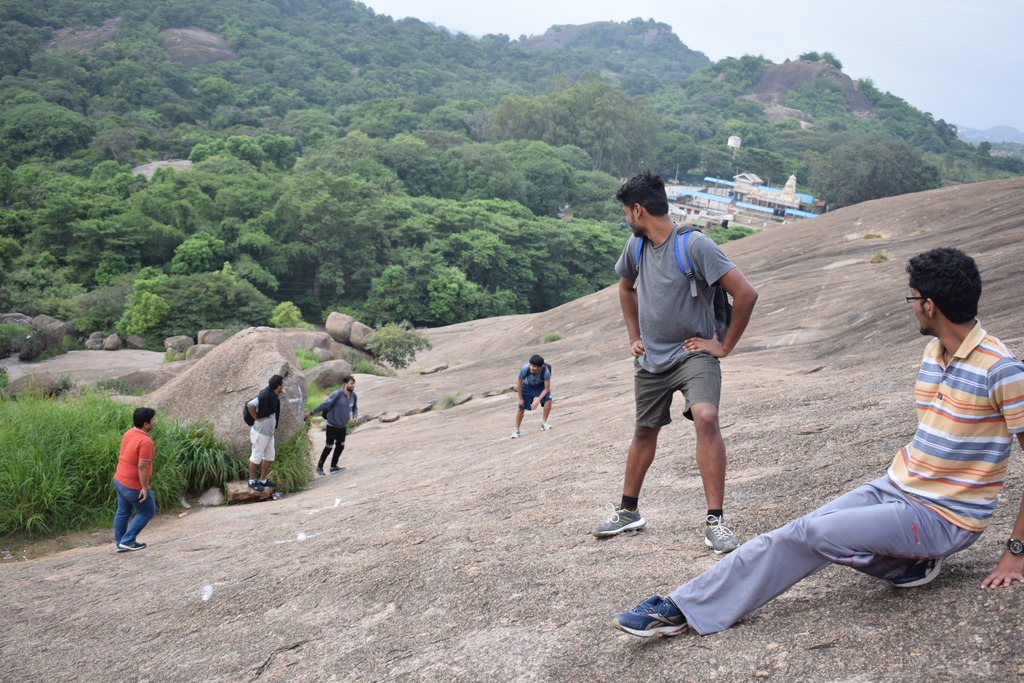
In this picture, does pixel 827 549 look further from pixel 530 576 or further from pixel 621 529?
pixel 530 576

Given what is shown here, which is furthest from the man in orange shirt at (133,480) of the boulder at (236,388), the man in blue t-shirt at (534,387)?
the man in blue t-shirt at (534,387)

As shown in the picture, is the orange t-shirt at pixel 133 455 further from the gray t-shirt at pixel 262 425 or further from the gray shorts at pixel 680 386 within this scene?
the gray shorts at pixel 680 386

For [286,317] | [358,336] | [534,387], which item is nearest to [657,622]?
[534,387]

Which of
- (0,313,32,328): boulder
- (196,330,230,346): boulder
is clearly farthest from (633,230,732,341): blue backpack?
(0,313,32,328): boulder

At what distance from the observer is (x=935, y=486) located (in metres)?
2.88

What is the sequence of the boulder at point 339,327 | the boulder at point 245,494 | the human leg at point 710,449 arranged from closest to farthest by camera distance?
the human leg at point 710,449 → the boulder at point 245,494 → the boulder at point 339,327

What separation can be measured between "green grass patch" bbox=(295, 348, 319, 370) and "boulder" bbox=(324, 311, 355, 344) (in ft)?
18.8

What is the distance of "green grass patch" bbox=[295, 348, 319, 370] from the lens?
26.1 meters

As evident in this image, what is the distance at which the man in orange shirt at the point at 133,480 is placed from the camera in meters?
7.02

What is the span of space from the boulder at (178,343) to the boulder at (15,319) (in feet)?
20.5

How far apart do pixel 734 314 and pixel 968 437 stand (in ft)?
4.41

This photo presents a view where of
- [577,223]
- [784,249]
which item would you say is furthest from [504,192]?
[784,249]

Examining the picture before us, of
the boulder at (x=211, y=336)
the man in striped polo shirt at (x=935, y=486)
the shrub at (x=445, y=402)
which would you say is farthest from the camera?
the boulder at (x=211, y=336)

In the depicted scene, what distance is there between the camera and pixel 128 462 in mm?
7059
